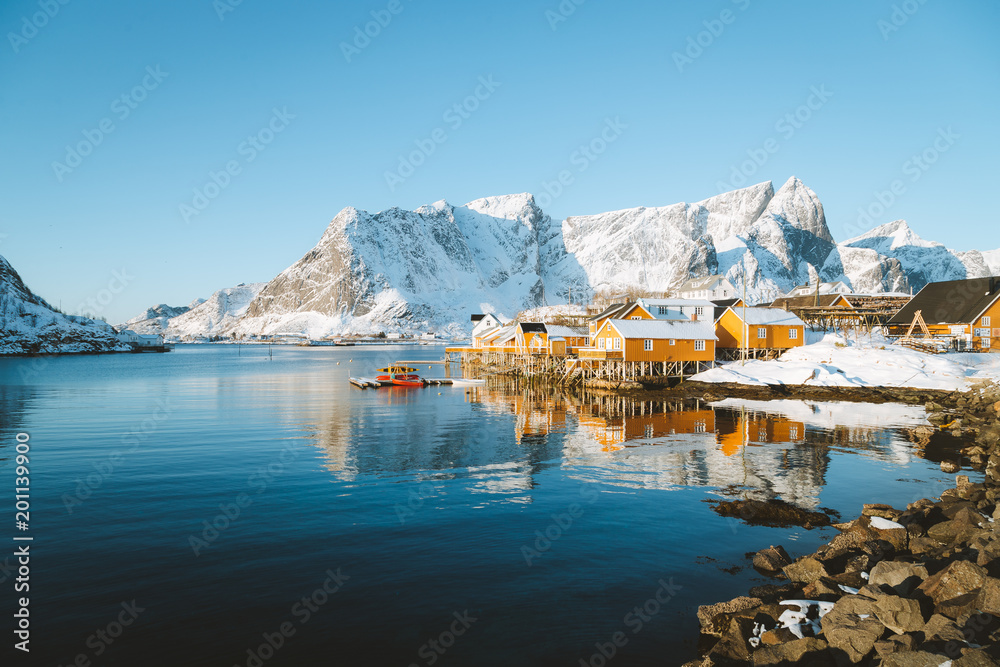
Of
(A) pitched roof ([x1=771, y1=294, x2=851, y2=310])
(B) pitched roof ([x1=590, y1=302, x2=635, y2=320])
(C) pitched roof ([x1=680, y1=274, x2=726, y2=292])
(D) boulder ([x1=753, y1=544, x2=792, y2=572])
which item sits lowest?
(D) boulder ([x1=753, y1=544, x2=792, y2=572])

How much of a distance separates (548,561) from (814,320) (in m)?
73.3

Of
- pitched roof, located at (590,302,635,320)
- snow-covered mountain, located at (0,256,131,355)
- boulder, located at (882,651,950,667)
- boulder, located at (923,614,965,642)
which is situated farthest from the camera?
snow-covered mountain, located at (0,256,131,355)

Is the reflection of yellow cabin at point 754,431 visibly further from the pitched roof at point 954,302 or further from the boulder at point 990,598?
the pitched roof at point 954,302

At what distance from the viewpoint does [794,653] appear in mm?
8336

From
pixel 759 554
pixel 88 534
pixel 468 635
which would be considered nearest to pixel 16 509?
pixel 88 534

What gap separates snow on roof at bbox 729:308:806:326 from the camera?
60.6 meters

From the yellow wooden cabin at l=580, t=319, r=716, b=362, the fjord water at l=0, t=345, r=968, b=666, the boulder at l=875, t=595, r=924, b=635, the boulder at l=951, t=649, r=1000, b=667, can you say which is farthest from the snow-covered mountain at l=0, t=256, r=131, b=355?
the boulder at l=951, t=649, r=1000, b=667

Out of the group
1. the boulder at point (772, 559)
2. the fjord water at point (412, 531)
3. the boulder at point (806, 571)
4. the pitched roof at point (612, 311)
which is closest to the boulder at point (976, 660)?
the fjord water at point (412, 531)

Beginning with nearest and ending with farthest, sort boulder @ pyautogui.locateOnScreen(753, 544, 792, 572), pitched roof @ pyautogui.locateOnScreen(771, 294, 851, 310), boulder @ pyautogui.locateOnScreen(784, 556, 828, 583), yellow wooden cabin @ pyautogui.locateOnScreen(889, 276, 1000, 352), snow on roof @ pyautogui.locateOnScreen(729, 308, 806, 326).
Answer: boulder @ pyautogui.locateOnScreen(784, 556, 828, 583) < boulder @ pyautogui.locateOnScreen(753, 544, 792, 572) < yellow wooden cabin @ pyautogui.locateOnScreen(889, 276, 1000, 352) < snow on roof @ pyautogui.locateOnScreen(729, 308, 806, 326) < pitched roof @ pyautogui.locateOnScreen(771, 294, 851, 310)

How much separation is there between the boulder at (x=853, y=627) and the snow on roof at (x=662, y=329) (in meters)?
46.0

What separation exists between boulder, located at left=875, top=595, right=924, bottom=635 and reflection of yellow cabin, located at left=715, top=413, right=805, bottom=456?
57.1 ft

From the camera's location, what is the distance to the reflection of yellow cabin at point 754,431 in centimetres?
2867

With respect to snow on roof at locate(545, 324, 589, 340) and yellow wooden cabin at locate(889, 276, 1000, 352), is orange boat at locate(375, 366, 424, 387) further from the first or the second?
yellow wooden cabin at locate(889, 276, 1000, 352)

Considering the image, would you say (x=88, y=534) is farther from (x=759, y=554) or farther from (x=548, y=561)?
(x=759, y=554)
